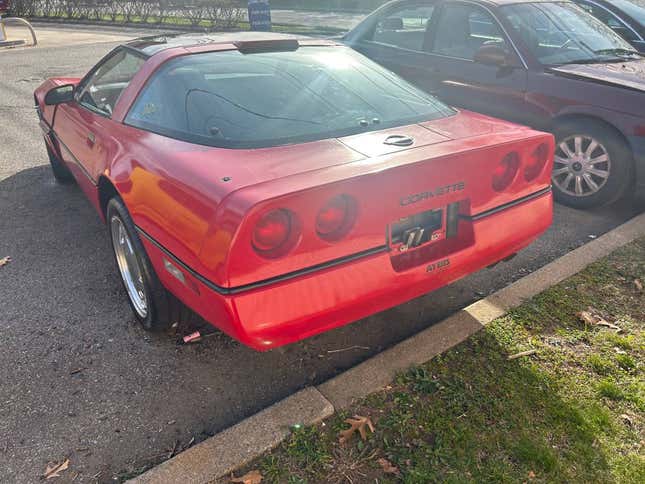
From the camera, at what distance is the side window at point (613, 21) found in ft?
21.3

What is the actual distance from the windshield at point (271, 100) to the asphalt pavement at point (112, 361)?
112 centimetres

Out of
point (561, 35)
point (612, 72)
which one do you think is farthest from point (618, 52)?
point (612, 72)

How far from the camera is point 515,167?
2779mm

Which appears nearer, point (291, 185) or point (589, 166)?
point (291, 185)

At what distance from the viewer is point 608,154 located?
446 cm

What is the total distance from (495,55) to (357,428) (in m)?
3.67

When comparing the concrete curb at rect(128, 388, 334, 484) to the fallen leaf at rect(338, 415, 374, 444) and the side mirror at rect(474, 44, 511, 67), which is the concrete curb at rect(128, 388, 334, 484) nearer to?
the fallen leaf at rect(338, 415, 374, 444)

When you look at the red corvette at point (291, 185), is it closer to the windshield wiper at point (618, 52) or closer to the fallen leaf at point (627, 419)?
the fallen leaf at point (627, 419)

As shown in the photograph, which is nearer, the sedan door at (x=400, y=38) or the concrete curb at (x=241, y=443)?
the concrete curb at (x=241, y=443)

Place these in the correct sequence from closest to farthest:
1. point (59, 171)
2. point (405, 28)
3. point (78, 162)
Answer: point (78, 162) → point (59, 171) → point (405, 28)

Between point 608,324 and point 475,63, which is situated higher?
point 475,63

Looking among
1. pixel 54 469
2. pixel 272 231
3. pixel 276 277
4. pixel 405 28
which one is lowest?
pixel 54 469

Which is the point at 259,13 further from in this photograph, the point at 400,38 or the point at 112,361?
the point at 112,361

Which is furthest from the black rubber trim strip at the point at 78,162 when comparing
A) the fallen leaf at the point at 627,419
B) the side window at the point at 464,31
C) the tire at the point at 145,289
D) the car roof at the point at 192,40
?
the side window at the point at 464,31
